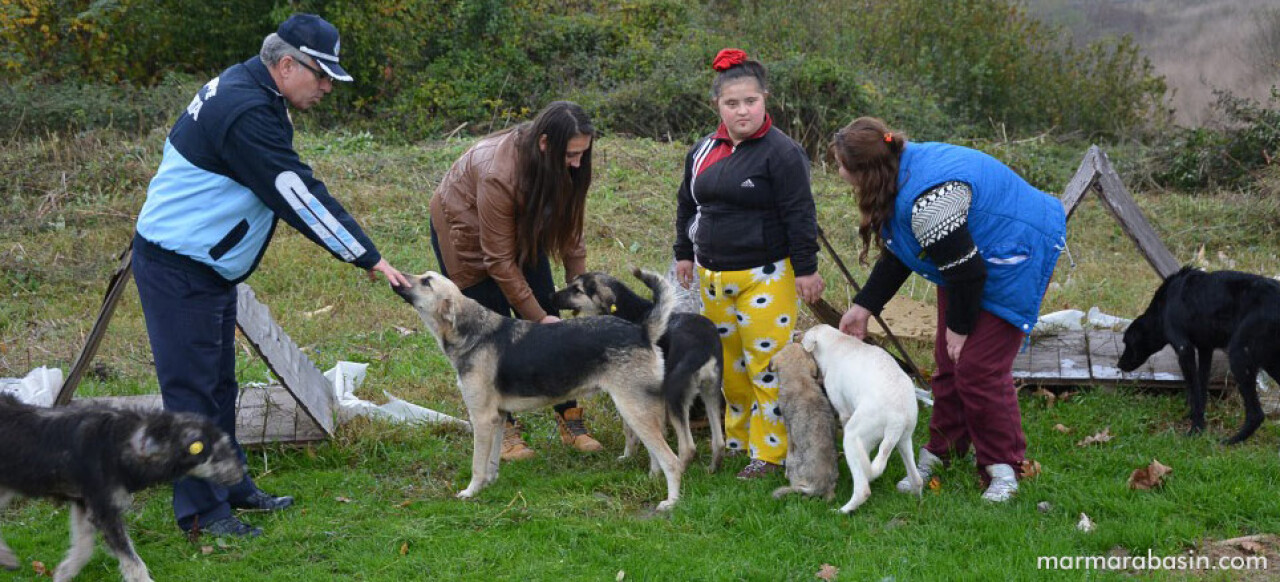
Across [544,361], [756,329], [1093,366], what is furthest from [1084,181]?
[544,361]

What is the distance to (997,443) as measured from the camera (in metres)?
5.38

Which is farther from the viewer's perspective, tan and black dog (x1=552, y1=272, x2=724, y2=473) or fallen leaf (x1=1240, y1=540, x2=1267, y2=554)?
tan and black dog (x1=552, y1=272, x2=724, y2=473)

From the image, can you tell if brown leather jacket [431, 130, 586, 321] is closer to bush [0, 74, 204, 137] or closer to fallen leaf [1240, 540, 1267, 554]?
fallen leaf [1240, 540, 1267, 554]

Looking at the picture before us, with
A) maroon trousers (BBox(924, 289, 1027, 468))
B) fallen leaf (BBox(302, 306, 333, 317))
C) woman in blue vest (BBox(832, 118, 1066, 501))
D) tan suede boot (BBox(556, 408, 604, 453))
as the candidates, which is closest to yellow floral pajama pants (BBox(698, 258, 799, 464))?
woman in blue vest (BBox(832, 118, 1066, 501))

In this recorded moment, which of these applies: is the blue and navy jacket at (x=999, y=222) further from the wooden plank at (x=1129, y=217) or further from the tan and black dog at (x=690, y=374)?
the wooden plank at (x=1129, y=217)

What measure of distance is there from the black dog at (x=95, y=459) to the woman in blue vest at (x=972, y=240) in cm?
353

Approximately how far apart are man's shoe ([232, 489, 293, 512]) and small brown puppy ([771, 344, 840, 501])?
2.83 metres

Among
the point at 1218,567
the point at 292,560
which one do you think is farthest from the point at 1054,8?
the point at 292,560

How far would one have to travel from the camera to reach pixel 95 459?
4609 millimetres

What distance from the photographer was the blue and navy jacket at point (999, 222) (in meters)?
4.86

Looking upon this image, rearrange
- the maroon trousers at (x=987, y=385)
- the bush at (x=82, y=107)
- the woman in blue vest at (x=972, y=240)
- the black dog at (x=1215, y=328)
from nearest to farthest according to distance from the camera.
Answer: the woman in blue vest at (x=972, y=240)
the maroon trousers at (x=987, y=385)
the black dog at (x=1215, y=328)
the bush at (x=82, y=107)

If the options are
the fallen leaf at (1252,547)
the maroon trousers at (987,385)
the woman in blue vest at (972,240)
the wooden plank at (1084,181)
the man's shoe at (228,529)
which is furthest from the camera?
the wooden plank at (1084,181)

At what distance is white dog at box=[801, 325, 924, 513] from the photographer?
5.15 meters

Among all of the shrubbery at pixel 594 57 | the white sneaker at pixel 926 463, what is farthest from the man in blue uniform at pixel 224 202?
the shrubbery at pixel 594 57
